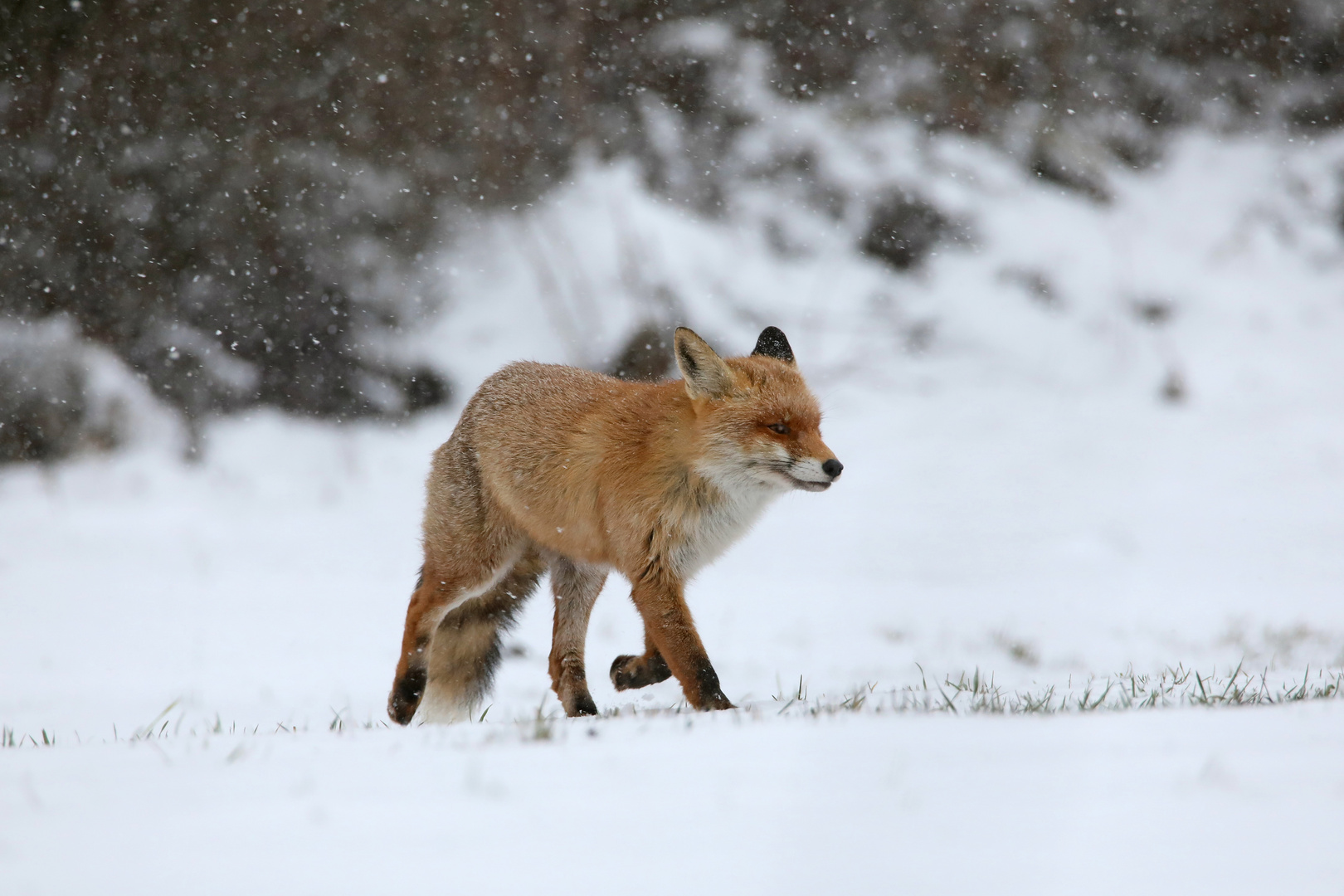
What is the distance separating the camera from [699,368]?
3.85 metres

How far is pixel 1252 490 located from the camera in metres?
8.72

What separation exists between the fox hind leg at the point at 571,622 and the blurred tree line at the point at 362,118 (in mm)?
5619

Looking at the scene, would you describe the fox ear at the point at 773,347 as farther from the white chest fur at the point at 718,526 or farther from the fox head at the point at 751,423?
the white chest fur at the point at 718,526

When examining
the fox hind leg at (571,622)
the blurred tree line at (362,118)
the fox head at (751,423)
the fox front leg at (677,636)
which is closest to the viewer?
the fox front leg at (677,636)

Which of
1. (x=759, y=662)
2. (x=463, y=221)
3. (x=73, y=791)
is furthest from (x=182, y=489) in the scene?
(x=73, y=791)

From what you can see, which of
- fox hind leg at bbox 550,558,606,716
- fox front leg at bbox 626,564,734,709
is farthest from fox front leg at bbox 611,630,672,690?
fox front leg at bbox 626,564,734,709

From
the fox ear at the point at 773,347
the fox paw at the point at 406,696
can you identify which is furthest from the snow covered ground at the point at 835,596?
the fox ear at the point at 773,347

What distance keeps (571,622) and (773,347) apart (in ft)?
4.97

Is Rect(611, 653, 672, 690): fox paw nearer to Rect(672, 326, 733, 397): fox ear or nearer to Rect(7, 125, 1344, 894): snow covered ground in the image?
Rect(7, 125, 1344, 894): snow covered ground

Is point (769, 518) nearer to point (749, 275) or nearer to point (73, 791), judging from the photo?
point (749, 275)

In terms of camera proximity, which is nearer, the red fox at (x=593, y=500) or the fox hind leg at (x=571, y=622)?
the red fox at (x=593, y=500)

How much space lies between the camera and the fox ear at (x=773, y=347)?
14.8 feet

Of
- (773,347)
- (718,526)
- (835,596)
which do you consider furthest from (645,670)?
(835,596)

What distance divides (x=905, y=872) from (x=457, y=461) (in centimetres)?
325
